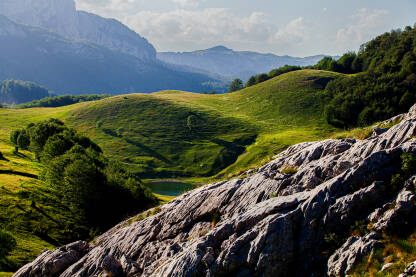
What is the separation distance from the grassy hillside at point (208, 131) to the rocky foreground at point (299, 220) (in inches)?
4149

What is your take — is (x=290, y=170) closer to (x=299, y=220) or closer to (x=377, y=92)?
(x=299, y=220)

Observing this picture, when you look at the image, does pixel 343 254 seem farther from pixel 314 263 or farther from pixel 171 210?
pixel 171 210

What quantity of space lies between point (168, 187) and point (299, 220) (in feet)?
373

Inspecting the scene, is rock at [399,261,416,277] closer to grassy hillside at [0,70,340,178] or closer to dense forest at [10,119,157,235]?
dense forest at [10,119,157,235]

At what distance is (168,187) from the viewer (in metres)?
129

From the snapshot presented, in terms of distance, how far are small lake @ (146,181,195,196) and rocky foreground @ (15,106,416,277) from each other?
9175 centimetres

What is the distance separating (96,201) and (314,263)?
54.9 metres

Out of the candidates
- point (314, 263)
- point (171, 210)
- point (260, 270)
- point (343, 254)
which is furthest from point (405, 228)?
point (171, 210)

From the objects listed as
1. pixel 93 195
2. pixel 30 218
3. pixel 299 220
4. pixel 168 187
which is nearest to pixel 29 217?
pixel 30 218

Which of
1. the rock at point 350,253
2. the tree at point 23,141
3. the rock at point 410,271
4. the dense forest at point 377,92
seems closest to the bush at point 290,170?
the rock at point 350,253

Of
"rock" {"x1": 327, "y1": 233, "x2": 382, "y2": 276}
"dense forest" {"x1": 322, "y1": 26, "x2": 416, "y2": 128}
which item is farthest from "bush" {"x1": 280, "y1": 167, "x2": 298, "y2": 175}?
"dense forest" {"x1": 322, "y1": 26, "x2": 416, "y2": 128}

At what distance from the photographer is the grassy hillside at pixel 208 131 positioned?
478 feet

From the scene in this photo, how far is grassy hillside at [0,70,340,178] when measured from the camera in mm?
145625

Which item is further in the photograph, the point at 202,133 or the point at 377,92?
the point at 202,133
